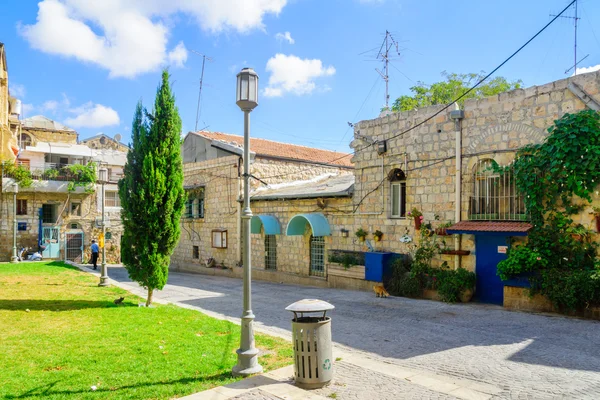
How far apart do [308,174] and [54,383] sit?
19.4 metres

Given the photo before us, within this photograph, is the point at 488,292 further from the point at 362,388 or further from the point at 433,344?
the point at 362,388

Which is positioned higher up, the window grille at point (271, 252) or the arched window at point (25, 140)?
the arched window at point (25, 140)

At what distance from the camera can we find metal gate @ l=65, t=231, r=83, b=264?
105ft

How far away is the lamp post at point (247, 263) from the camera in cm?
630

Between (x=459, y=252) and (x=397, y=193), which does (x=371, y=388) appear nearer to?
(x=459, y=252)

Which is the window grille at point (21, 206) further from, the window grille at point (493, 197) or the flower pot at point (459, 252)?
the window grille at point (493, 197)

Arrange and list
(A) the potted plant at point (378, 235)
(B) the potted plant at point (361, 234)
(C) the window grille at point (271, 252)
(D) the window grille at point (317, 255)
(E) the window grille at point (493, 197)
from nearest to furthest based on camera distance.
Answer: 1. (E) the window grille at point (493, 197)
2. (A) the potted plant at point (378, 235)
3. (B) the potted plant at point (361, 234)
4. (D) the window grille at point (317, 255)
5. (C) the window grille at point (271, 252)

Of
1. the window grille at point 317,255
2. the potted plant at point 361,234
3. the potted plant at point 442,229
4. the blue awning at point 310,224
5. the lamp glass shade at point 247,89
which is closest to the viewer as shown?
the lamp glass shade at point 247,89

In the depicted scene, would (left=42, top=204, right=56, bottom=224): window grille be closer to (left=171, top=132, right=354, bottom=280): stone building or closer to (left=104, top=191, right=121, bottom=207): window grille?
(left=104, top=191, right=121, bottom=207): window grille

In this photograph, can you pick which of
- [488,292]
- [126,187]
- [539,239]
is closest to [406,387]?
[539,239]

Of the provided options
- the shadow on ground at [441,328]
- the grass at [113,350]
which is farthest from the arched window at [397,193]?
the grass at [113,350]

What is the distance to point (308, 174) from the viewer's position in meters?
24.6

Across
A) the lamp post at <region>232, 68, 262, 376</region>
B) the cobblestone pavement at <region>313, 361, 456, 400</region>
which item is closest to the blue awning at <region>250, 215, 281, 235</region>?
the lamp post at <region>232, 68, 262, 376</region>

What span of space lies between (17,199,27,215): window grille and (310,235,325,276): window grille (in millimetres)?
22443
